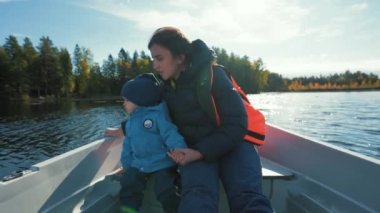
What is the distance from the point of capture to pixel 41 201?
197 cm

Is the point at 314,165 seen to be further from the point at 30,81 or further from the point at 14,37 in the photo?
the point at 14,37

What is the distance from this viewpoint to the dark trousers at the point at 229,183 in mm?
1678

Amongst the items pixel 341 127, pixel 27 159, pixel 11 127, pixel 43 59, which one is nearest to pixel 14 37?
pixel 43 59

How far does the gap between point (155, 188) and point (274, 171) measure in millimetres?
983

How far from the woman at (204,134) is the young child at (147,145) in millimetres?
94

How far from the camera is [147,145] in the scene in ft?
7.47

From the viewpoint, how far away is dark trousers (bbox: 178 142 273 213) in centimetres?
168

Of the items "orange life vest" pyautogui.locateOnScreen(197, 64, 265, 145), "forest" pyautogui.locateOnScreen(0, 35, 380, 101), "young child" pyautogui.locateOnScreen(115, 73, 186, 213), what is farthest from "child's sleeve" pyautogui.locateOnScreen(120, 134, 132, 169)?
"forest" pyautogui.locateOnScreen(0, 35, 380, 101)

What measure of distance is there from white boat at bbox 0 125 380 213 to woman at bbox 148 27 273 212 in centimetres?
48

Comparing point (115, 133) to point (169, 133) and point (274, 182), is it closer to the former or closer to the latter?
point (169, 133)

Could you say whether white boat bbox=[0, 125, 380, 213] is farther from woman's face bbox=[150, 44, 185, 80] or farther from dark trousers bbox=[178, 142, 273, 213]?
woman's face bbox=[150, 44, 185, 80]

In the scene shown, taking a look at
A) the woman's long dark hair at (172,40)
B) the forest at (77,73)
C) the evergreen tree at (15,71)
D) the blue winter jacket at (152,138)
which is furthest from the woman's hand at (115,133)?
the evergreen tree at (15,71)

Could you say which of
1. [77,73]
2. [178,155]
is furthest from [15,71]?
[178,155]

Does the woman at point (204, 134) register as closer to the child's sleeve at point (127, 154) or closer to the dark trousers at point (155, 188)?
the dark trousers at point (155, 188)
